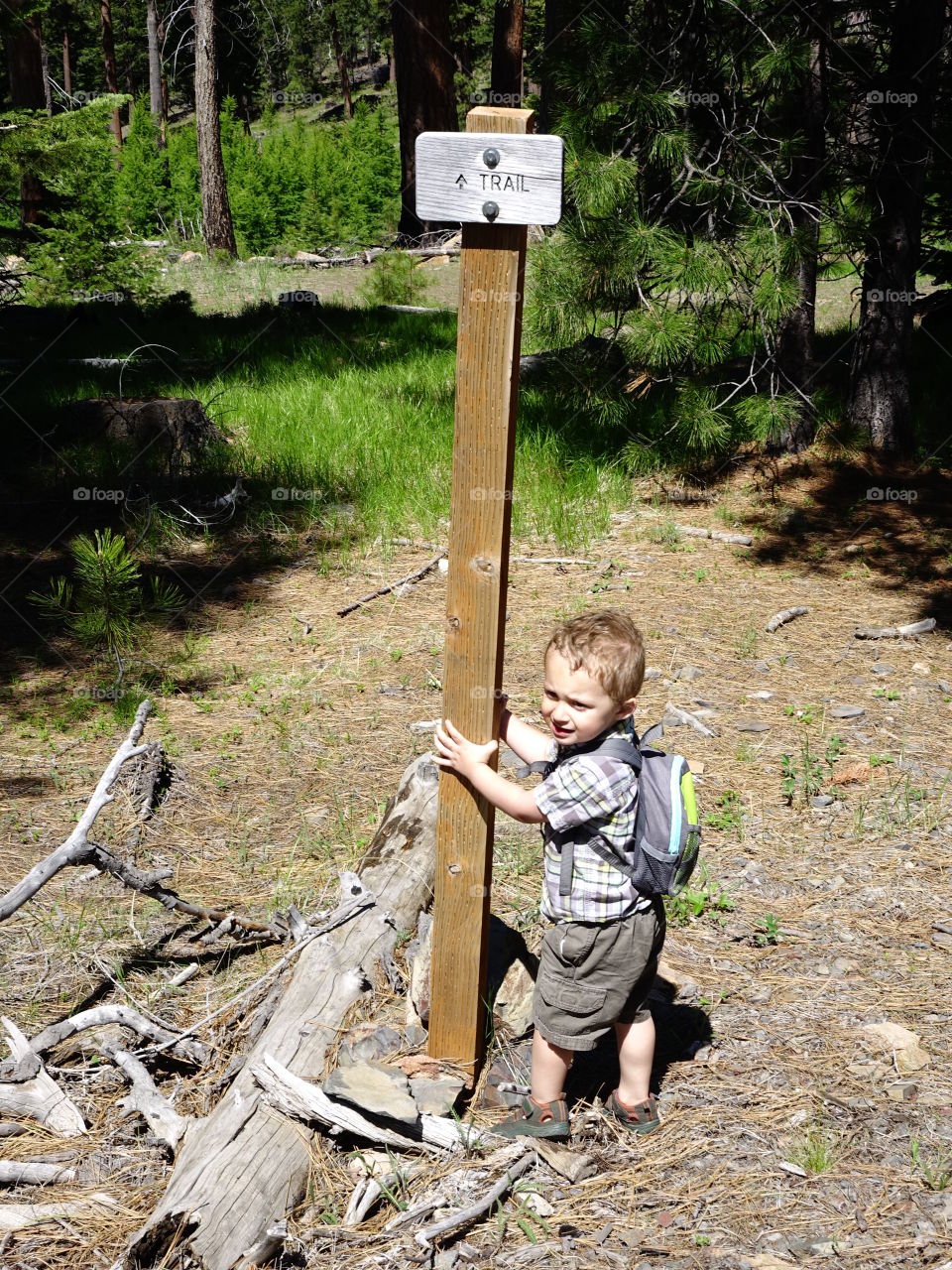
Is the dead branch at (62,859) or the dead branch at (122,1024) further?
the dead branch at (62,859)

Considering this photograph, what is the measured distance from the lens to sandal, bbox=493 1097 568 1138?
266cm

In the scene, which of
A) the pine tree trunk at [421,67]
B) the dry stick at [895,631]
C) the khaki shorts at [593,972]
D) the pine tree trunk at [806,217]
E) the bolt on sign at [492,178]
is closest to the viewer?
the bolt on sign at [492,178]

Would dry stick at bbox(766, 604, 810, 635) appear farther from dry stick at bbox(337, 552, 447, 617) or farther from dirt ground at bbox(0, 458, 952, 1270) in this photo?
dry stick at bbox(337, 552, 447, 617)

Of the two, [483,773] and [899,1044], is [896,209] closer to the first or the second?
[899,1044]

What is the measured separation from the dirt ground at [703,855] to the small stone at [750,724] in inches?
0.6

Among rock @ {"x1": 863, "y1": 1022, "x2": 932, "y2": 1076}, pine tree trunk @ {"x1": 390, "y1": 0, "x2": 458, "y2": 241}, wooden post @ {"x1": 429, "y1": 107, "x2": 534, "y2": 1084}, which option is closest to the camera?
wooden post @ {"x1": 429, "y1": 107, "x2": 534, "y2": 1084}

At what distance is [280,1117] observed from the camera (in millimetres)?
2561

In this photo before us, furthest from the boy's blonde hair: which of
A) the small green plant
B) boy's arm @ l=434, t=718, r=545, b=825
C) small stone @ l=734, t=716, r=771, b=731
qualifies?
small stone @ l=734, t=716, r=771, b=731

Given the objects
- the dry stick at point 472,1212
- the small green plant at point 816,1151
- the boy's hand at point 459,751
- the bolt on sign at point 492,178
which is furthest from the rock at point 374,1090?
Answer: the bolt on sign at point 492,178

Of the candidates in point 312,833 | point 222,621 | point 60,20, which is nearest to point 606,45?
point 222,621

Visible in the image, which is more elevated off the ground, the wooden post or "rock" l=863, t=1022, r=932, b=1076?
the wooden post

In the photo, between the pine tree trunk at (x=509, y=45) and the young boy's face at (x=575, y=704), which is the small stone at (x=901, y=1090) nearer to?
the young boy's face at (x=575, y=704)

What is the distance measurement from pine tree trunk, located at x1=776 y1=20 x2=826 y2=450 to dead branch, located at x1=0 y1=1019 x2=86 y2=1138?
18.7 ft

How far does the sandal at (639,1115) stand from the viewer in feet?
8.87
